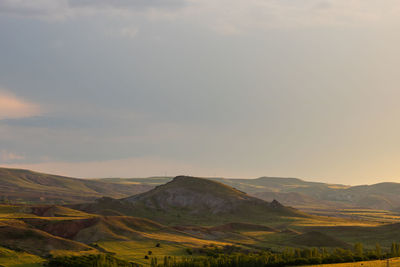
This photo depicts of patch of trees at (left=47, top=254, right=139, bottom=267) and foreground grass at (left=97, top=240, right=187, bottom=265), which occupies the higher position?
patch of trees at (left=47, top=254, right=139, bottom=267)

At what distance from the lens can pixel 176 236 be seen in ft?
463

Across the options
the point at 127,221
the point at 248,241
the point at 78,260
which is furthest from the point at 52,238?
the point at 248,241

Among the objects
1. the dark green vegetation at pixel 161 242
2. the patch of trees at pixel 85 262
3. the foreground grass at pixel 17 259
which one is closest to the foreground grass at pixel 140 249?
the dark green vegetation at pixel 161 242

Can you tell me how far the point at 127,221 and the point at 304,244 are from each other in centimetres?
5745

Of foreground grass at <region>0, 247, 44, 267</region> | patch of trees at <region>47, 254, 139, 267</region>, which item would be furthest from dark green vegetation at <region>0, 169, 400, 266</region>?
patch of trees at <region>47, 254, 139, 267</region>

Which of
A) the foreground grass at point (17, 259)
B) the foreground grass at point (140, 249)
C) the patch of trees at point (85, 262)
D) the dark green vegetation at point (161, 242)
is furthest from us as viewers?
the foreground grass at point (140, 249)

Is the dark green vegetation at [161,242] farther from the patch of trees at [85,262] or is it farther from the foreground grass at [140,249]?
the patch of trees at [85,262]

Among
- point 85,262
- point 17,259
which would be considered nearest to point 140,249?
point 85,262

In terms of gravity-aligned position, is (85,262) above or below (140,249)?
above

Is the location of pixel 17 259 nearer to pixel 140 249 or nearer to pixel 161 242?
pixel 140 249

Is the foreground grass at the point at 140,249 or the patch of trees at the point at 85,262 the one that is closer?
the patch of trees at the point at 85,262

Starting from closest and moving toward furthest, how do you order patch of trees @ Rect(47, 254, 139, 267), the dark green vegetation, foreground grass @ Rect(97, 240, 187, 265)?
1. patch of trees @ Rect(47, 254, 139, 267)
2. the dark green vegetation
3. foreground grass @ Rect(97, 240, 187, 265)

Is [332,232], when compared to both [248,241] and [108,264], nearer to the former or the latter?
[248,241]

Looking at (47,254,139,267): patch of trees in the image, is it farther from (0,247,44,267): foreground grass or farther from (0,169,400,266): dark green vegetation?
(0,247,44,267): foreground grass
